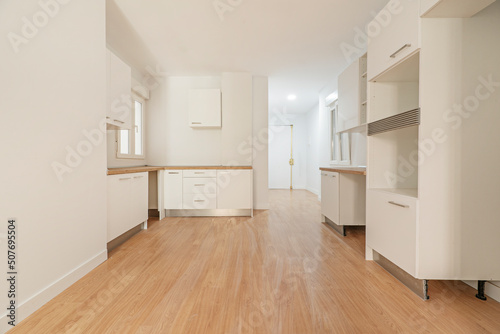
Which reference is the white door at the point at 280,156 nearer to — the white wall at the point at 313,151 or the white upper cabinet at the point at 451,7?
the white wall at the point at 313,151

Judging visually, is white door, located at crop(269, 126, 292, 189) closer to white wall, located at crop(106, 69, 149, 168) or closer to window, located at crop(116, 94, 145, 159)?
window, located at crop(116, 94, 145, 159)

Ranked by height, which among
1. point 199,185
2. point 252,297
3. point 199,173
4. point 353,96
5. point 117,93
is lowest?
point 252,297

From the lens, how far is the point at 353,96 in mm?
3014

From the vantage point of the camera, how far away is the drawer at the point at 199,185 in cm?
391

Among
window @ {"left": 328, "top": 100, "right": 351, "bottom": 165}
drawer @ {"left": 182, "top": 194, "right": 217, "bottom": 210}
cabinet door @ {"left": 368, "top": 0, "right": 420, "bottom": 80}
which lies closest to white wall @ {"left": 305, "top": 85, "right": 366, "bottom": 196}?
window @ {"left": 328, "top": 100, "right": 351, "bottom": 165}

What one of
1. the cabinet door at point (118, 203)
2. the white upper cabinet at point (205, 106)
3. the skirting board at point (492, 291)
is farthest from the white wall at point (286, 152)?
the skirting board at point (492, 291)

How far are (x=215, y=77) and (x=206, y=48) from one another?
1130 mm

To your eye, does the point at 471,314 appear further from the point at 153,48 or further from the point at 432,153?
the point at 153,48

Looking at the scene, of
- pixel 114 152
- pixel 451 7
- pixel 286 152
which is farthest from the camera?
pixel 286 152

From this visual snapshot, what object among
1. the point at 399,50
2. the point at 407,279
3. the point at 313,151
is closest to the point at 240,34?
the point at 399,50

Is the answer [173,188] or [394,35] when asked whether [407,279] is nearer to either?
[394,35]

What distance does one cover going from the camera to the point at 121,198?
2533 millimetres

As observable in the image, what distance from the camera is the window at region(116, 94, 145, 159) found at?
3593 millimetres

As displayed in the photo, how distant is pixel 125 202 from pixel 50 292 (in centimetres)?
119
